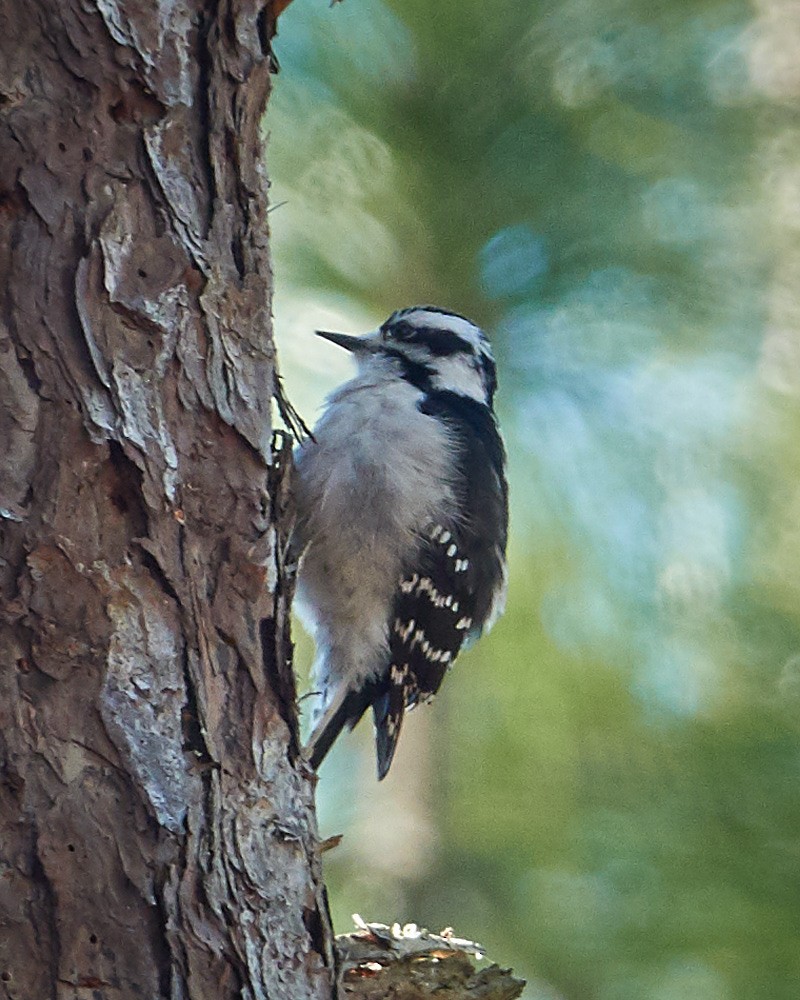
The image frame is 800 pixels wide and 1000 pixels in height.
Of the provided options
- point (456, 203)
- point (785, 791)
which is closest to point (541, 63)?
point (456, 203)

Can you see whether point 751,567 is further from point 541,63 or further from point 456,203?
point 541,63

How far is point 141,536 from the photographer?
61.0 inches

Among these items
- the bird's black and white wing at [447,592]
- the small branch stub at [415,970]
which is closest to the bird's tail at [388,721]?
the bird's black and white wing at [447,592]

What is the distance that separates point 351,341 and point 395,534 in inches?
17.1

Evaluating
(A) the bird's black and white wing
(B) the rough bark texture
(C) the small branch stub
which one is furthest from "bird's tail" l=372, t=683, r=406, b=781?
(B) the rough bark texture

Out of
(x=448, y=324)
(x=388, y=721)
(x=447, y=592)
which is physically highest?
(x=448, y=324)

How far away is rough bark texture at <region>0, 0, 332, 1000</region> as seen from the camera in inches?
55.9

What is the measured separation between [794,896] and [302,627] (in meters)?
1.14

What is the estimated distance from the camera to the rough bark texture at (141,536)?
55.9 inches

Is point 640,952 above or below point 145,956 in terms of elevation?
above

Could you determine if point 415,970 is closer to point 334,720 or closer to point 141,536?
point 141,536

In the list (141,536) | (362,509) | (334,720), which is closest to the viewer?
(141,536)

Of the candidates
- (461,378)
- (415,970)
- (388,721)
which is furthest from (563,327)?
(415,970)

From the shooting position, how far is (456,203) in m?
2.76
